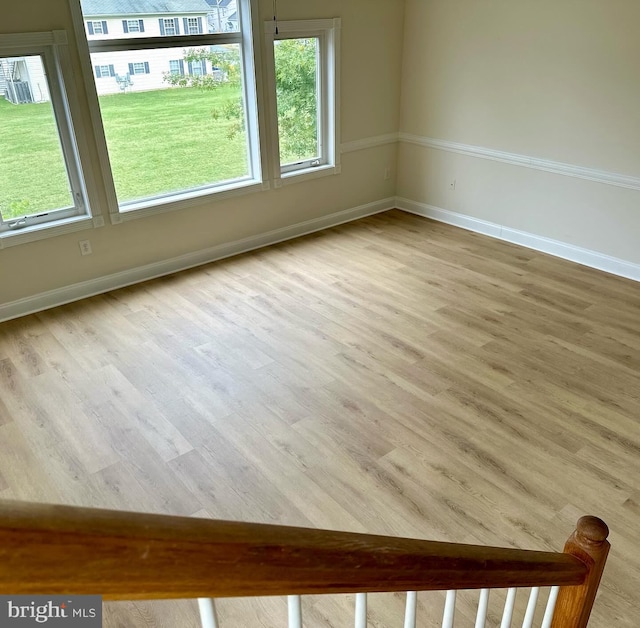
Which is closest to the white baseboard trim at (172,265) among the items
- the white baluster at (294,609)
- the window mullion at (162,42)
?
the window mullion at (162,42)

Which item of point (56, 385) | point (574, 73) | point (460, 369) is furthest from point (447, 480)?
point (574, 73)

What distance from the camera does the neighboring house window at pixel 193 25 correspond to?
13.8 feet

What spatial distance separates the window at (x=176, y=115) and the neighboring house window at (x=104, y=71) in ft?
0.08

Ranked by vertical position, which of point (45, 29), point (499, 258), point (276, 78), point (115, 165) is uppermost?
point (45, 29)

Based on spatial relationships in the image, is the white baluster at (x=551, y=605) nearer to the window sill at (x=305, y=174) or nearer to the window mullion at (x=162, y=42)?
the window mullion at (x=162, y=42)

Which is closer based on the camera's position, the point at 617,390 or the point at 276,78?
the point at 617,390

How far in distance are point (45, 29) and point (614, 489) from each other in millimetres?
4098

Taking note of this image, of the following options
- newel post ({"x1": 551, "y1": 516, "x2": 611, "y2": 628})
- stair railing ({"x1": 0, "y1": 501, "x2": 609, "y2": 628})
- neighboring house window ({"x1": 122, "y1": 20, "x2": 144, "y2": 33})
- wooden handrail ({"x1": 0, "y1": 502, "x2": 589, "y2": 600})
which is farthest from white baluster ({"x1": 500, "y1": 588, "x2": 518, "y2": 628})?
neighboring house window ({"x1": 122, "y1": 20, "x2": 144, "y2": 33})

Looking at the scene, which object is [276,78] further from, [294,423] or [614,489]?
[614,489]

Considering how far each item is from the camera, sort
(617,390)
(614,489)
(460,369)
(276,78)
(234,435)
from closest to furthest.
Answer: (614,489), (234,435), (617,390), (460,369), (276,78)

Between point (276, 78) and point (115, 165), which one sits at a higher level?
point (276, 78)

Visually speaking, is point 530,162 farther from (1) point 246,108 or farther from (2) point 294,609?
(2) point 294,609

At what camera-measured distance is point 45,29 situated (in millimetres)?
3580

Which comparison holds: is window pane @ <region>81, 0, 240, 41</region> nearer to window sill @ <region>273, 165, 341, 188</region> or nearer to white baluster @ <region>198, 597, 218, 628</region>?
window sill @ <region>273, 165, 341, 188</region>
